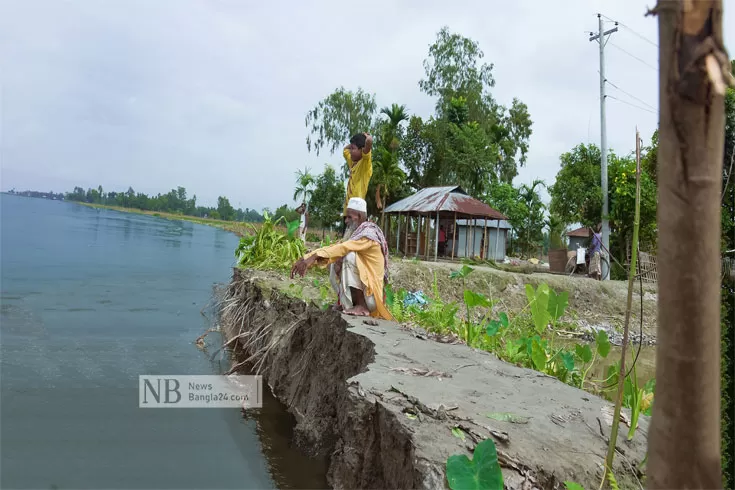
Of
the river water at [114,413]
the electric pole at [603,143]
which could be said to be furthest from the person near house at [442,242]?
the river water at [114,413]

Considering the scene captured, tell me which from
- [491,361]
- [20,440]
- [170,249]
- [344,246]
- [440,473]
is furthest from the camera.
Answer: [170,249]

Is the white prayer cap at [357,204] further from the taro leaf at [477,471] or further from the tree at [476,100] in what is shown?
the tree at [476,100]

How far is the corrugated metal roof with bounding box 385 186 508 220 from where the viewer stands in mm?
18766

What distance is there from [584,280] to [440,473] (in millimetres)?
12722

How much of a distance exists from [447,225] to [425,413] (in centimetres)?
2143

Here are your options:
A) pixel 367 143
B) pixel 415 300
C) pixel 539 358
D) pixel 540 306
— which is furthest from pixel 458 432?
pixel 415 300

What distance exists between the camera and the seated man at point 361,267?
5172 mm

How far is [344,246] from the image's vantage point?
16.5 ft

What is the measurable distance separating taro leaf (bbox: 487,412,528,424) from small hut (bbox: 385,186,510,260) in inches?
607

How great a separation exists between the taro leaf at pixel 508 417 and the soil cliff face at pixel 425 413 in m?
0.02

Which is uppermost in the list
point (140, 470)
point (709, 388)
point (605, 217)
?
point (605, 217)

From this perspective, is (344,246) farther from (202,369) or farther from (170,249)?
Result: (170,249)

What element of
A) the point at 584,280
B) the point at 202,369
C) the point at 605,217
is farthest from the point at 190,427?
the point at 605,217

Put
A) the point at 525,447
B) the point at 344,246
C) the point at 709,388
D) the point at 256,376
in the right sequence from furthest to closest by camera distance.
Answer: the point at 256,376 < the point at 344,246 < the point at 525,447 < the point at 709,388
